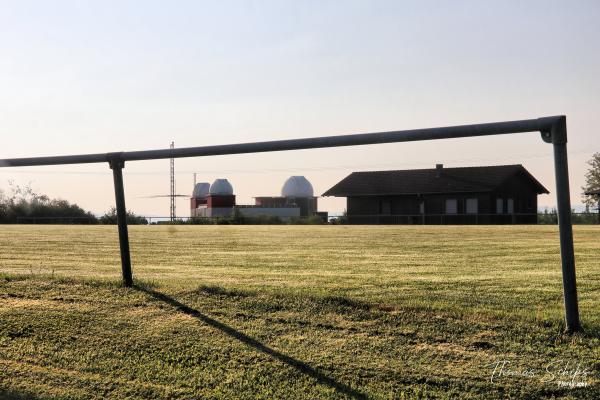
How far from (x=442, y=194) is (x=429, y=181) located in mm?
1560

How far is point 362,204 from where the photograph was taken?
52.1m

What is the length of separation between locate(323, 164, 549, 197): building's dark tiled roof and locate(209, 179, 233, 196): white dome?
16376 millimetres

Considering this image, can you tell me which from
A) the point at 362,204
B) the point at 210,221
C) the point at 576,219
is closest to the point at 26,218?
the point at 210,221

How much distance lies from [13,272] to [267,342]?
369 cm

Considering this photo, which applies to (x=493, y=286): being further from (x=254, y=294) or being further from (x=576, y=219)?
(x=576, y=219)

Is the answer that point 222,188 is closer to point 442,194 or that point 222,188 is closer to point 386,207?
point 386,207

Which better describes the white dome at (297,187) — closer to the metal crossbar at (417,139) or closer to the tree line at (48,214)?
the tree line at (48,214)

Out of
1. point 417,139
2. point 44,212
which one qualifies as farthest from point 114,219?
point 417,139

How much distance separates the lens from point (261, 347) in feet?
11.7

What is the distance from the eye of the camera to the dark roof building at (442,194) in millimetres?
45219

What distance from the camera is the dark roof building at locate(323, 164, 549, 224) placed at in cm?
4522

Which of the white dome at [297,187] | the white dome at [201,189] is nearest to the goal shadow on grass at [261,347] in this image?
the white dome at [297,187]

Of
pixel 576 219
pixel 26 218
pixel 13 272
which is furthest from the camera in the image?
pixel 26 218

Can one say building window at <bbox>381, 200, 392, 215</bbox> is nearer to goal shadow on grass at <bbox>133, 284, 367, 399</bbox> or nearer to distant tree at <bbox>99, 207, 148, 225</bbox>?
distant tree at <bbox>99, 207, 148, 225</bbox>
